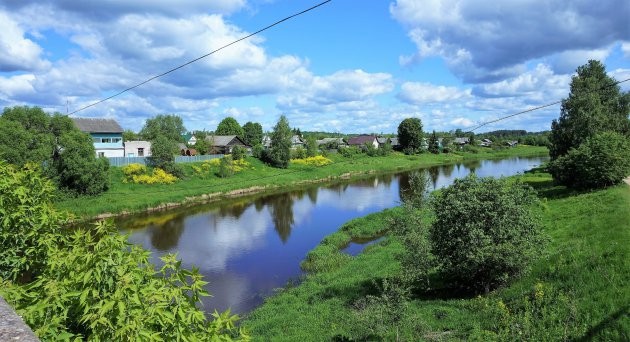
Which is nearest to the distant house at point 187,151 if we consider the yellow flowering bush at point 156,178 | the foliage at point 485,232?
the yellow flowering bush at point 156,178

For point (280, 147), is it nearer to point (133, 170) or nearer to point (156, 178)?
point (156, 178)

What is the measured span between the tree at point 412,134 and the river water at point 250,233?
216 feet

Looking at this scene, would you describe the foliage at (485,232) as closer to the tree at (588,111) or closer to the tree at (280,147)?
the tree at (588,111)

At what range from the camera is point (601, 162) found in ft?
99.8

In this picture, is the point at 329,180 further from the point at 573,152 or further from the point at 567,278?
the point at 567,278

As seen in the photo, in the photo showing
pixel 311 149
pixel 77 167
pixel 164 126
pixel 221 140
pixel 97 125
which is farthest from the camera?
pixel 164 126

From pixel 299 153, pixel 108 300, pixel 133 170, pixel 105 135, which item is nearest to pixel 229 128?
pixel 299 153

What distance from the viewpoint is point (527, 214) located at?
15477mm

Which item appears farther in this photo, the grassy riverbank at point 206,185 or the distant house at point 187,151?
the distant house at point 187,151

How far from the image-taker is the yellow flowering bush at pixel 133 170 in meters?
55.1

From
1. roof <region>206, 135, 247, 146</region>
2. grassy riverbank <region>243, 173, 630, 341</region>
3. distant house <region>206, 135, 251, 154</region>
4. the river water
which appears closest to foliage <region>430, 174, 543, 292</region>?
grassy riverbank <region>243, 173, 630, 341</region>

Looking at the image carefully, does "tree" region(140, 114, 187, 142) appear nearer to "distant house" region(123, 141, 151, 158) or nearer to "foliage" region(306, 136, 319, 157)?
"distant house" region(123, 141, 151, 158)

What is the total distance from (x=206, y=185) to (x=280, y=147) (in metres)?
21.2

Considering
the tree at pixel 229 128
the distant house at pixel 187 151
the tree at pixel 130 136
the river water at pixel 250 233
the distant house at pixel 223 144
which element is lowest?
the river water at pixel 250 233
